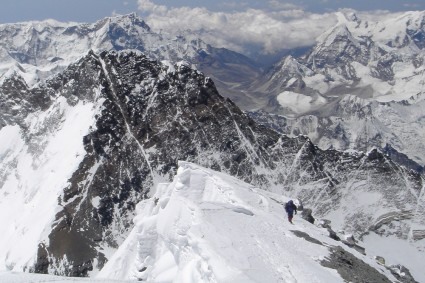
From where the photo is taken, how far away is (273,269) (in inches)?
2162

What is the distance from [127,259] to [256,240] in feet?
105

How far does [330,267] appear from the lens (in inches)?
2459

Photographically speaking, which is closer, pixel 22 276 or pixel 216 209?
pixel 22 276

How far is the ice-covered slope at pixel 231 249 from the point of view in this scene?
5394 cm

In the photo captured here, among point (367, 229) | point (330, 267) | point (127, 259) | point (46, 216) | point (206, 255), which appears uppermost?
point (206, 255)

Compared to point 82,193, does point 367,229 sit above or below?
below

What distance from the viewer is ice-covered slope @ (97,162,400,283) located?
177 ft

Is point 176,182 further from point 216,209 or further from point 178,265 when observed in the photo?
point 178,265

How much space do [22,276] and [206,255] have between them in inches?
824

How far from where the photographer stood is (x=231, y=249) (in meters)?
57.6

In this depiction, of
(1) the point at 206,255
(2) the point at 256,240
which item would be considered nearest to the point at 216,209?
(2) the point at 256,240

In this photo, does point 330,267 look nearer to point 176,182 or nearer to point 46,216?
point 176,182

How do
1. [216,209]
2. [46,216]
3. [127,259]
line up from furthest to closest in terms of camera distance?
[46,216], [127,259], [216,209]

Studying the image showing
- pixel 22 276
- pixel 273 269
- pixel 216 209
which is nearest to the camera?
pixel 22 276
